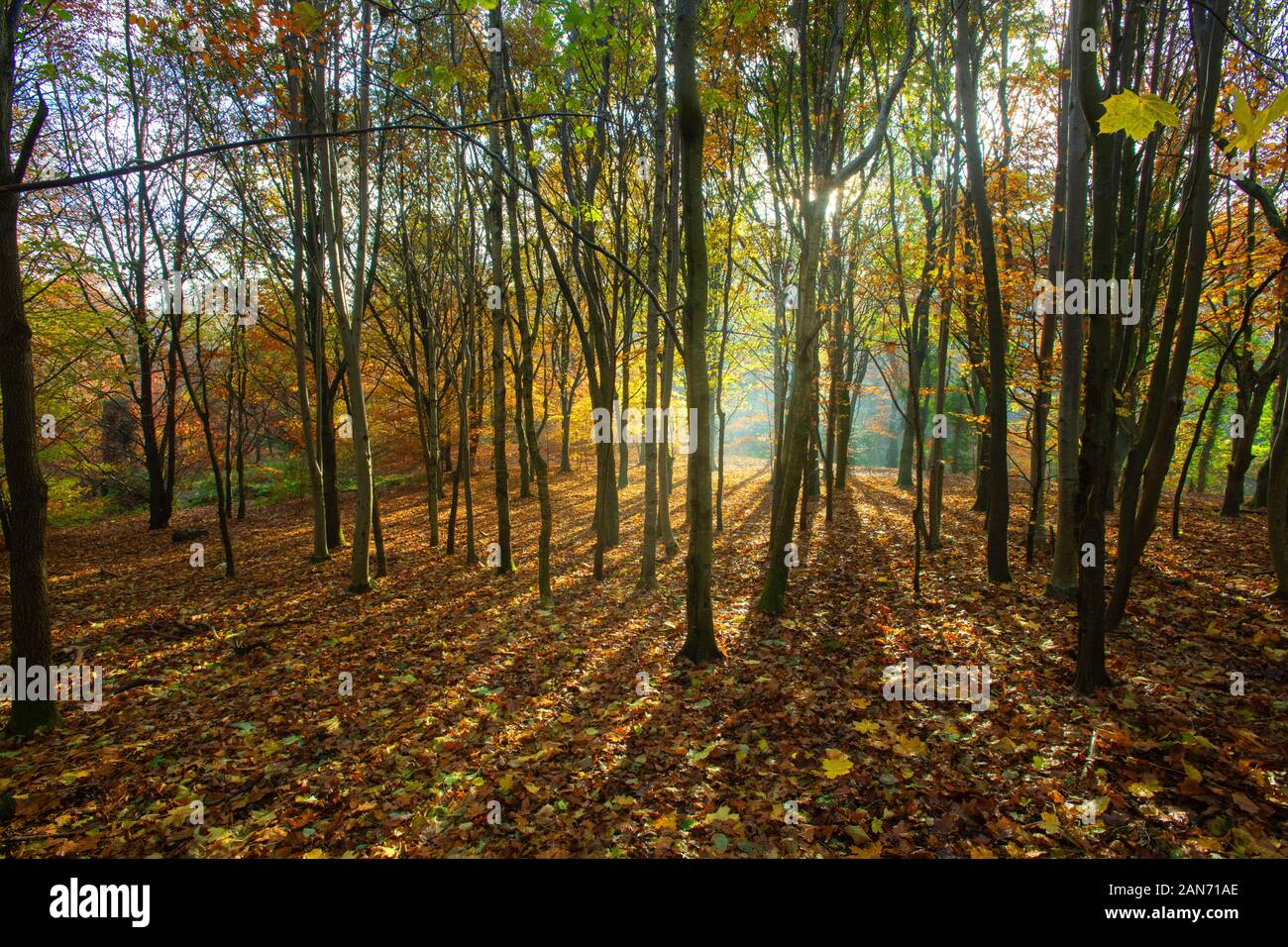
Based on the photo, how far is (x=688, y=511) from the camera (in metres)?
8.45

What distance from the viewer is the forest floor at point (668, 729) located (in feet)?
11.3

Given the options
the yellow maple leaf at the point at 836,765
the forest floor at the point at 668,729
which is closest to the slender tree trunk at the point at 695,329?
the forest floor at the point at 668,729

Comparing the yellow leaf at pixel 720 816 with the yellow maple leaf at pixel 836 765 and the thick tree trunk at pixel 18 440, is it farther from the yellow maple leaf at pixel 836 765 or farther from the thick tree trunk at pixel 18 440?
the thick tree trunk at pixel 18 440

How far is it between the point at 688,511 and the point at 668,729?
408 centimetres

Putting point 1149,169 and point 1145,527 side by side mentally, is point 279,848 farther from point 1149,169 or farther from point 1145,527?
point 1149,169

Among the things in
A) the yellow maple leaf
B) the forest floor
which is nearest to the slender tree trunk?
the forest floor

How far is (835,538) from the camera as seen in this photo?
11562 mm

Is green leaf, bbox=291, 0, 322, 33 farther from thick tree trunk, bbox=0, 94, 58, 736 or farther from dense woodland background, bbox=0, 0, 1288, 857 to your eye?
thick tree trunk, bbox=0, 94, 58, 736


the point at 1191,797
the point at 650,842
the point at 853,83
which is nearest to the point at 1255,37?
the point at 853,83

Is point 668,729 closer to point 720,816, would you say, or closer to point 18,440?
point 720,816

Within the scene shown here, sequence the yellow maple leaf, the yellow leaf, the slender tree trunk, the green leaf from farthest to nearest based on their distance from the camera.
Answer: the slender tree trunk, the yellow maple leaf, the yellow leaf, the green leaf

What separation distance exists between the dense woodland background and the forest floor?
0.04m

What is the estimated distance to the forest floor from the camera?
136 inches

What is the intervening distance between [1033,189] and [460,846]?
42.4 ft
